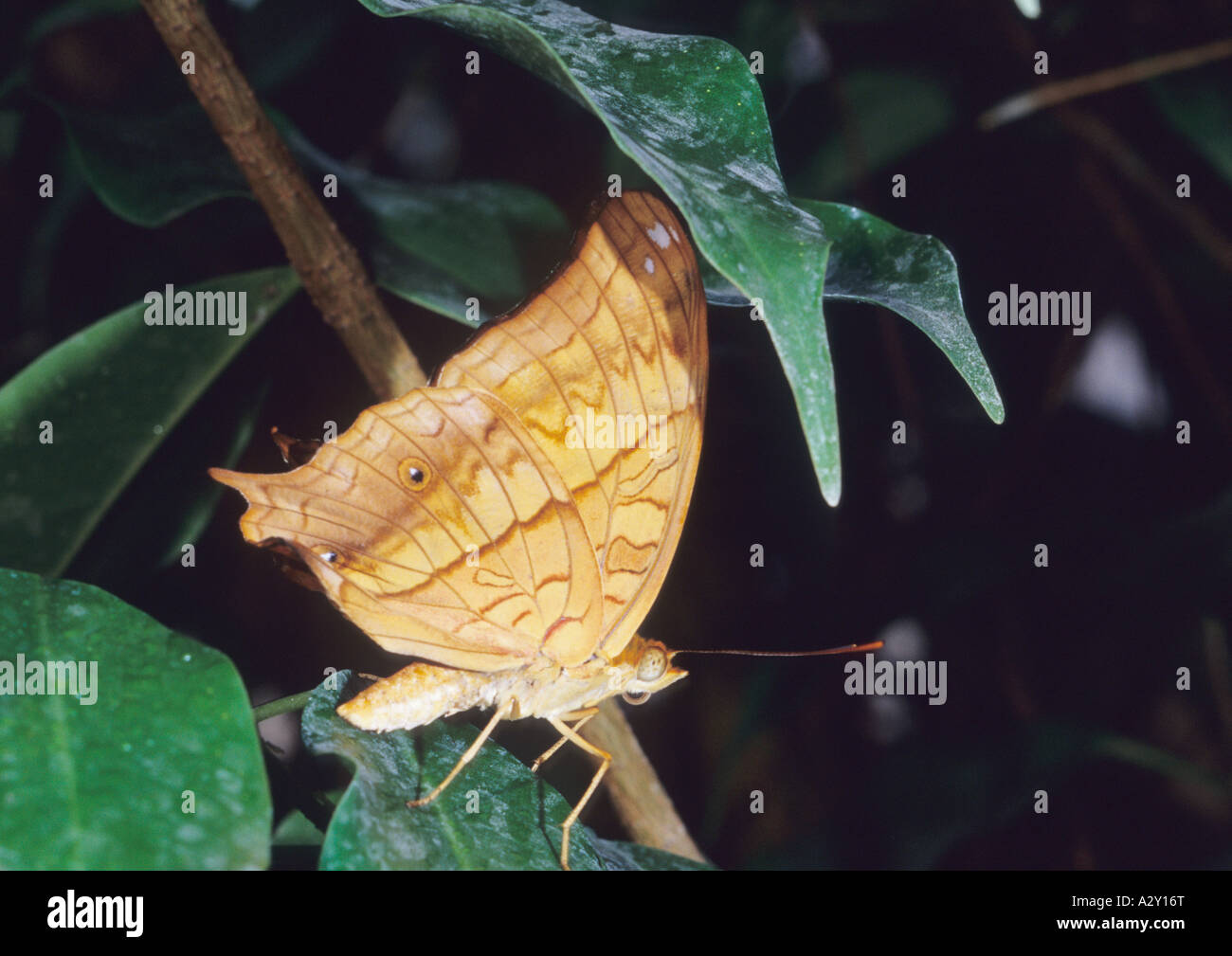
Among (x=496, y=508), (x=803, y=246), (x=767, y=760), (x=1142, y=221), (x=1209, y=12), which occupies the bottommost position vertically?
(x=767, y=760)

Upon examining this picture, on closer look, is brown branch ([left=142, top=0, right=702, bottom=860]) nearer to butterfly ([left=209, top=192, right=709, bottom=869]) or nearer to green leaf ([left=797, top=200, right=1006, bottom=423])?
butterfly ([left=209, top=192, right=709, bottom=869])

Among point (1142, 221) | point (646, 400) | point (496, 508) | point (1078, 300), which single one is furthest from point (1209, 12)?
point (496, 508)

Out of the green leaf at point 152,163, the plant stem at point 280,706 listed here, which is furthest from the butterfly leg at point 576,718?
the green leaf at point 152,163

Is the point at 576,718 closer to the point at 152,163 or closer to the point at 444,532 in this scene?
the point at 444,532

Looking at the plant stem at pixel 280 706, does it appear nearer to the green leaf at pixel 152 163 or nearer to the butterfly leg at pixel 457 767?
the butterfly leg at pixel 457 767

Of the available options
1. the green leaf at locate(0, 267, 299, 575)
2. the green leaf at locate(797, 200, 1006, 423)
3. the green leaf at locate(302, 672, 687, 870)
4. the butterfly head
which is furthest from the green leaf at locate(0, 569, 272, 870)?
A: the green leaf at locate(797, 200, 1006, 423)
